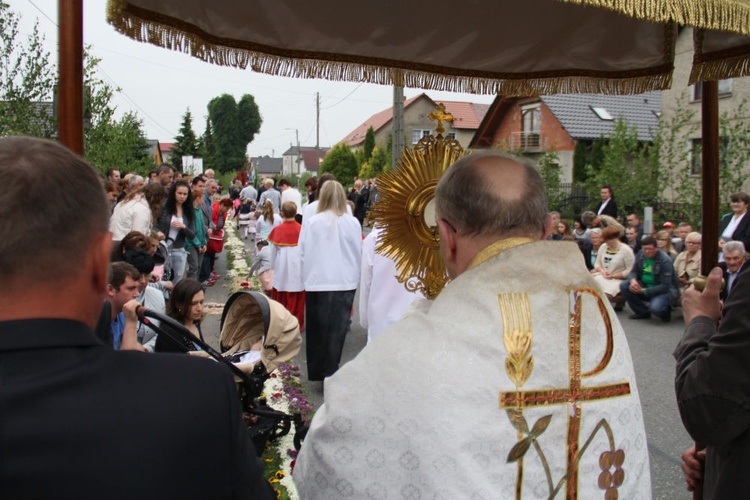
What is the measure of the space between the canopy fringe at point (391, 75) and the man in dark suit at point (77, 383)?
1.34 metres

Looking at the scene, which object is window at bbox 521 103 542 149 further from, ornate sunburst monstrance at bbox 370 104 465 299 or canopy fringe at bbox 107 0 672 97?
ornate sunburst monstrance at bbox 370 104 465 299

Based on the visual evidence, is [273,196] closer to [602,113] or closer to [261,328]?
[261,328]

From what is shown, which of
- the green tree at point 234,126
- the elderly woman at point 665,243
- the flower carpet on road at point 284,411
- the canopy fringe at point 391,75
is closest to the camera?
the canopy fringe at point 391,75

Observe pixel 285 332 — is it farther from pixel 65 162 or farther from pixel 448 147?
pixel 65 162

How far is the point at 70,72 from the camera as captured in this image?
1.71m

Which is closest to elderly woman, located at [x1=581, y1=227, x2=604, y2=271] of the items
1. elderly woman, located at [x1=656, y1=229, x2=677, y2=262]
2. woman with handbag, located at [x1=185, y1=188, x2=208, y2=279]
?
elderly woman, located at [x1=656, y1=229, x2=677, y2=262]

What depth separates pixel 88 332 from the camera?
1.12m

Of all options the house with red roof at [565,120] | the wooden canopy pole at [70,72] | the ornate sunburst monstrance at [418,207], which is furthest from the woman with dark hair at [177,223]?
the house with red roof at [565,120]

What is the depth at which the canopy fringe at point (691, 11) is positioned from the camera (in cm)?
188

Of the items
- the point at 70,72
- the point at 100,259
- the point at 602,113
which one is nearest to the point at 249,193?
the point at 602,113

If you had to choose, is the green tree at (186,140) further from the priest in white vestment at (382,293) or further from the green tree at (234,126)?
the priest in white vestment at (382,293)

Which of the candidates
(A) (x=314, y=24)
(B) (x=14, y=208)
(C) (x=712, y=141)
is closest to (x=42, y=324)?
(B) (x=14, y=208)

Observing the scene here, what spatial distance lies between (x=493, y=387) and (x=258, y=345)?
279 centimetres

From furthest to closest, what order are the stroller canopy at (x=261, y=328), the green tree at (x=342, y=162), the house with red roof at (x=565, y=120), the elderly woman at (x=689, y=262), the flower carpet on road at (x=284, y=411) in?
the green tree at (x=342, y=162) < the house with red roof at (x=565, y=120) < the elderly woman at (x=689, y=262) < the flower carpet on road at (x=284, y=411) < the stroller canopy at (x=261, y=328)
